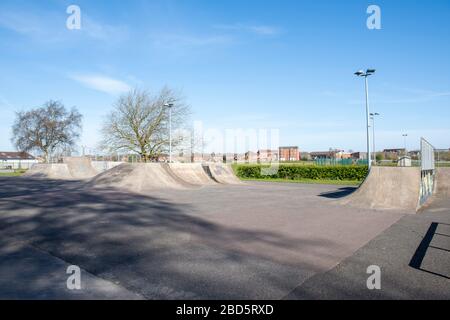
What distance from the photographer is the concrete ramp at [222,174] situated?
24.4 m

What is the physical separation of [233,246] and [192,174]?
17814mm

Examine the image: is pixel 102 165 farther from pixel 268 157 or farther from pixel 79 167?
pixel 268 157

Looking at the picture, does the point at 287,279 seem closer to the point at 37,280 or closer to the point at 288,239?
the point at 288,239

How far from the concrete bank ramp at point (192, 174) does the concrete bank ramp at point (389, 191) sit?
12365 mm

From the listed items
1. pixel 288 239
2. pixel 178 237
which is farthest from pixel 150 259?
pixel 288 239

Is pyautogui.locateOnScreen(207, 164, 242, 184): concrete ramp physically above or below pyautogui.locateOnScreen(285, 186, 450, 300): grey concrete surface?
above

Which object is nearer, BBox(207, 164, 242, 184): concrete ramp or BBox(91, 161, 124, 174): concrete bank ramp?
BBox(207, 164, 242, 184): concrete ramp

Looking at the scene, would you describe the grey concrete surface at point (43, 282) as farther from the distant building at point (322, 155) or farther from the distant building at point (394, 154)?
the distant building at point (322, 155)

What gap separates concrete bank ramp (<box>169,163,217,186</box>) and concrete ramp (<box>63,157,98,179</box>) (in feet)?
48.0

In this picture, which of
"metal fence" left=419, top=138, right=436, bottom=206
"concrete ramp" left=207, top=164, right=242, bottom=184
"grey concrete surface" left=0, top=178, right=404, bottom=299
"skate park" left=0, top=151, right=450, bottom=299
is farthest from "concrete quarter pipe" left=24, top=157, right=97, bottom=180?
"metal fence" left=419, top=138, right=436, bottom=206

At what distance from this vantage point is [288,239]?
7059mm

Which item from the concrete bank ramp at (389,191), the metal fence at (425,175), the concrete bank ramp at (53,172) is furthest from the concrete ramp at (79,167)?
the metal fence at (425,175)

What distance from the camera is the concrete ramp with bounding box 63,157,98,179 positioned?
110 feet

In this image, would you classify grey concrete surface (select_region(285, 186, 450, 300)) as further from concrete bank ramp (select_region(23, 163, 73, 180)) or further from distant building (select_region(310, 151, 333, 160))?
distant building (select_region(310, 151, 333, 160))
